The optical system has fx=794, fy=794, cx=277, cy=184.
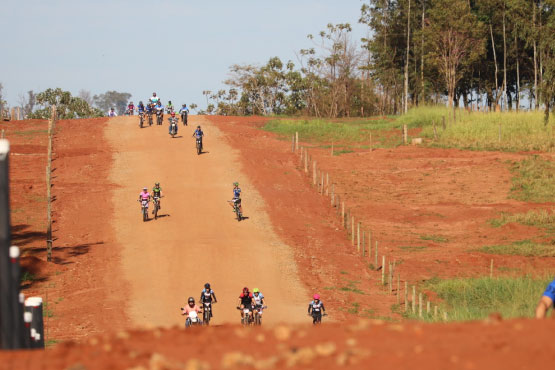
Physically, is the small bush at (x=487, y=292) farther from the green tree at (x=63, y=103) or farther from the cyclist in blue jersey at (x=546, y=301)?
the green tree at (x=63, y=103)

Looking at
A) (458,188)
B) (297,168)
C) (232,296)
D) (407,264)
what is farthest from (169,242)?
(458,188)

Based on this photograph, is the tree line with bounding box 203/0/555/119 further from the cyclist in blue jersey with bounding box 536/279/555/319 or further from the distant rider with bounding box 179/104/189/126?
the cyclist in blue jersey with bounding box 536/279/555/319

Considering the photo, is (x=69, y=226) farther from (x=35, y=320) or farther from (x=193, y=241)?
(x=35, y=320)

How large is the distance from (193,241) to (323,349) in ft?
78.0

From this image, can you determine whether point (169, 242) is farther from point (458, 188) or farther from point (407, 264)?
point (458, 188)

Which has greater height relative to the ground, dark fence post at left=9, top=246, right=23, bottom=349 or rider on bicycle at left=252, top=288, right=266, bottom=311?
dark fence post at left=9, top=246, right=23, bottom=349

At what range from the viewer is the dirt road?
2409cm

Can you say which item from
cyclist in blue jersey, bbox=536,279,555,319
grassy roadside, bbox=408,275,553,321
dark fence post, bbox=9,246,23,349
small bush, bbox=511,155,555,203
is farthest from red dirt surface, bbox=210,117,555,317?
dark fence post, bbox=9,246,23,349

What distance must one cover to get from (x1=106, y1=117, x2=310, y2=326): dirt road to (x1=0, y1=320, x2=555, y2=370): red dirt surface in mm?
13410

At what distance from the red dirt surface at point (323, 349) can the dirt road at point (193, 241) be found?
1341 cm

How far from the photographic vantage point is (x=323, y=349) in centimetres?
723

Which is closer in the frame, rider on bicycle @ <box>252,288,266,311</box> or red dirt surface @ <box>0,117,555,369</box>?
red dirt surface @ <box>0,117,555,369</box>

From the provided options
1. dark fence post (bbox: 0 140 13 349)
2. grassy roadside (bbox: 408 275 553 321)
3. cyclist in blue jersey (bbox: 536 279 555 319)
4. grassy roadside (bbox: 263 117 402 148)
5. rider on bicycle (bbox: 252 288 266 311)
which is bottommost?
grassy roadside (bbox: 408 275 553 321)

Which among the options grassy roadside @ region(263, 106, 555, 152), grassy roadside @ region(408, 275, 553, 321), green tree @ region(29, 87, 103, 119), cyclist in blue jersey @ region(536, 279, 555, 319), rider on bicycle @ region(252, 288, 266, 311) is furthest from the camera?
green tree @ region(29, 87, 103, 119)
